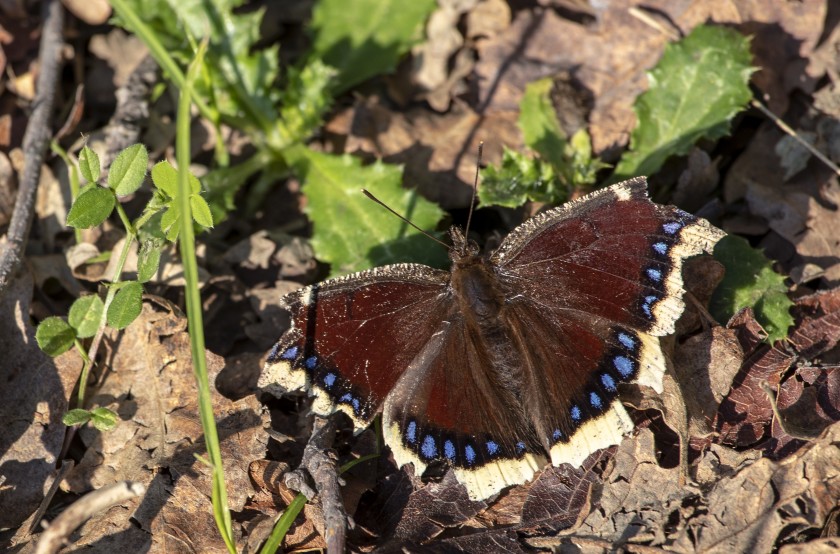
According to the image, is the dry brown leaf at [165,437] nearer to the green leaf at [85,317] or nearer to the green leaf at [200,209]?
the green leaf at [85,317]

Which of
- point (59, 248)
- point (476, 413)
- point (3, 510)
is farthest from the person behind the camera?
point (59, 248)

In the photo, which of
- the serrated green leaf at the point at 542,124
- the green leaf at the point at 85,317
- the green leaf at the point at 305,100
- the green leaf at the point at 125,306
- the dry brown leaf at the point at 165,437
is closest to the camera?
the dry brown leaf at the point at 165,437

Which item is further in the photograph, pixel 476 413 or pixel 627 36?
pixel 627 36

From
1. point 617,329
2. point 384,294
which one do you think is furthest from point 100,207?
point 617,329

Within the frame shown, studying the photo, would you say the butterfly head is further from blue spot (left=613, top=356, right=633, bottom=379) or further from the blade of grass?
the blade of grass

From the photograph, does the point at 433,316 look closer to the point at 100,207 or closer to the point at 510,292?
the point at 510,292

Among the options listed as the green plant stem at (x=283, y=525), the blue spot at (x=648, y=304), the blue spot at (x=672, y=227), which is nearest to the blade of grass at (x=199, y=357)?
the green plant stem at (x=283, y=525)

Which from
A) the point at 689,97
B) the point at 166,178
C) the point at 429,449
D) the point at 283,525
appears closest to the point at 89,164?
the point at 166,178

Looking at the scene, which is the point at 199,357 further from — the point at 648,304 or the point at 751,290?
the point at 751,290
